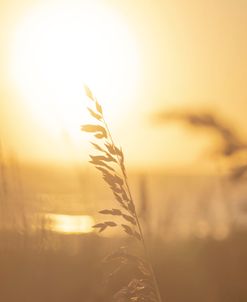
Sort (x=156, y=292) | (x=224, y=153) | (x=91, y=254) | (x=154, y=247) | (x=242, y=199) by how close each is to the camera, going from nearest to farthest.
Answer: (x=156, y=292) → (x=224, y=153) → (x=242, y=199) → (x=91, y=254) → (x=154, y=247)

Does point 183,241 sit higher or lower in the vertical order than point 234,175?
lower

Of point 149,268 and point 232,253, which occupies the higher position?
point 149,268

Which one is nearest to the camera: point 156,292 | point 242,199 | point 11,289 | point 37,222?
point 156,292

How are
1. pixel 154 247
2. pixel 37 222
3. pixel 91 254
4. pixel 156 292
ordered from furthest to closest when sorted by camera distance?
1. pixel 154 247
2. pixel 91 254
3. pixel 37 222
4. pixel 156 292

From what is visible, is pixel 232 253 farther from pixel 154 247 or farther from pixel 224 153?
pixel 224 153

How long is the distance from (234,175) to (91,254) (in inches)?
43.8

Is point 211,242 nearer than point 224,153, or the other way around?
point 224,153

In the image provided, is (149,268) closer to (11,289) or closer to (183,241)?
(11,289)

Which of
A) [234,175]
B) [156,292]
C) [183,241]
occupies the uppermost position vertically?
[234,175]

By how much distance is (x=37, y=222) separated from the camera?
222 centimetres

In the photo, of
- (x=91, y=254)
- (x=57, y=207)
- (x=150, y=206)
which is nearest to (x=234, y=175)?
(x=150, y=206)

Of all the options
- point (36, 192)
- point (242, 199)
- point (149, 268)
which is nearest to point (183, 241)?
point (36, 192)

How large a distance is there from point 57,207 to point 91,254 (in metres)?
0.31

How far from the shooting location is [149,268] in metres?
1.28
